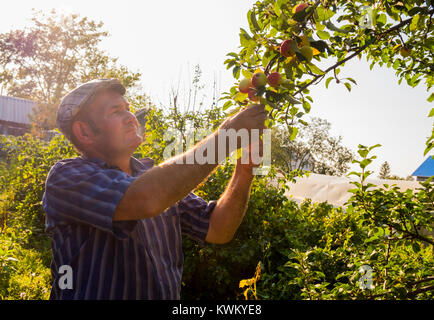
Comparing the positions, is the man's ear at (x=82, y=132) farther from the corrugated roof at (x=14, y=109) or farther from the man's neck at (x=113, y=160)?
the corrugated roof at (x=14, y=109)

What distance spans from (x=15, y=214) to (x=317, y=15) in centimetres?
592

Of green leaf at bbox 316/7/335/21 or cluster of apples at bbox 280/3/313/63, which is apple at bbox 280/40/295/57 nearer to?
cluster of apples at bbox 280/3/313/63

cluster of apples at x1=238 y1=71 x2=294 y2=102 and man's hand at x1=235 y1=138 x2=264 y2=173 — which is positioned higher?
cluster of apples at x1=238 y1=71 x2=294 y2=102

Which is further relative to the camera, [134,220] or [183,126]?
[183,126]

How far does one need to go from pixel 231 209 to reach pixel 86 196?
762mm

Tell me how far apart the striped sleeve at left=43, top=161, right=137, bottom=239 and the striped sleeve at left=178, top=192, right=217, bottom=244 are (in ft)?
2.08

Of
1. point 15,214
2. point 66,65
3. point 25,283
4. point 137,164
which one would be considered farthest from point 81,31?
point 137,164

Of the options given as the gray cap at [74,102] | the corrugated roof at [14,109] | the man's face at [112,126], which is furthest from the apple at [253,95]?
the corrugated roof at [14,109]

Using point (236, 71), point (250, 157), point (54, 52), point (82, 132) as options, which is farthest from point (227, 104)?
point (54, 52)

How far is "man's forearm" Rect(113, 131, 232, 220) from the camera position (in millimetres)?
1159

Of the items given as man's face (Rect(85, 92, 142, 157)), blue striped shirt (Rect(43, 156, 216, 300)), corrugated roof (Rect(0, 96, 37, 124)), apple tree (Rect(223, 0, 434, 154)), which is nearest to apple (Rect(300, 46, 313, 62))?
apple tree (Rect(223, 0, 434, 154))

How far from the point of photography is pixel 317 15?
126cm
